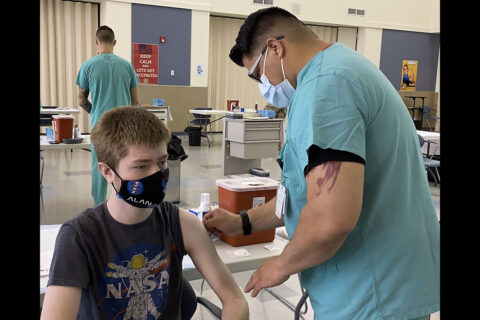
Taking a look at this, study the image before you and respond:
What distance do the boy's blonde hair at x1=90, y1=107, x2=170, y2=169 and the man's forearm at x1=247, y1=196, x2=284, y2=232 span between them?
399 millimetres

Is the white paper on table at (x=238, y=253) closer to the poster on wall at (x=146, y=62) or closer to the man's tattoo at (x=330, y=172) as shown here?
the man's tattoo at (x=330, y=172)

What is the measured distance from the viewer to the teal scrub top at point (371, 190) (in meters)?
0.99

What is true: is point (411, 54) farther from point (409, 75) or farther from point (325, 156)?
point (325, 156)

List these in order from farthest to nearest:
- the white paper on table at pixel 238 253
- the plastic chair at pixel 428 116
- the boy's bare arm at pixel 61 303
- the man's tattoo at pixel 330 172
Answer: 1. the plastic chair at pixel 428 116
2. the white paper on table at pixel 238 253
3. the boy's bare arm at pixel 61 303
4. the man's tattoo at pixel 330 172

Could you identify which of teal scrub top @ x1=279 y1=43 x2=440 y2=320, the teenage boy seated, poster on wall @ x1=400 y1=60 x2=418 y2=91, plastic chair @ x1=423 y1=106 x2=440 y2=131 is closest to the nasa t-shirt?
the teenage boy seated

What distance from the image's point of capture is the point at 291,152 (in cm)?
111

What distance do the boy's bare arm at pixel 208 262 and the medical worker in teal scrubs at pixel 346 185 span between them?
0.22 metres

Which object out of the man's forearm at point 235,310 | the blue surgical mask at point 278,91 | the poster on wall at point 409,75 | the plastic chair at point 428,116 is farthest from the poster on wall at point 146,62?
the man's forearm at point 235,310

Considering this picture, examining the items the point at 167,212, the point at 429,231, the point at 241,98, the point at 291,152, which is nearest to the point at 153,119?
the point at 167,212

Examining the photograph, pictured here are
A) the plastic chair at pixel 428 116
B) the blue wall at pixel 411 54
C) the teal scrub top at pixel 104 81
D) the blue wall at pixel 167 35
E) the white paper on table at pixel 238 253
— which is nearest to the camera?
the white paper on table at pixel 238 253

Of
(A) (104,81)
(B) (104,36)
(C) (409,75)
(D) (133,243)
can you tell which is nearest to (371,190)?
(D) (133,243)

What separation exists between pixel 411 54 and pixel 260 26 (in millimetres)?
12172

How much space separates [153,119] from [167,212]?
0.93 feet
